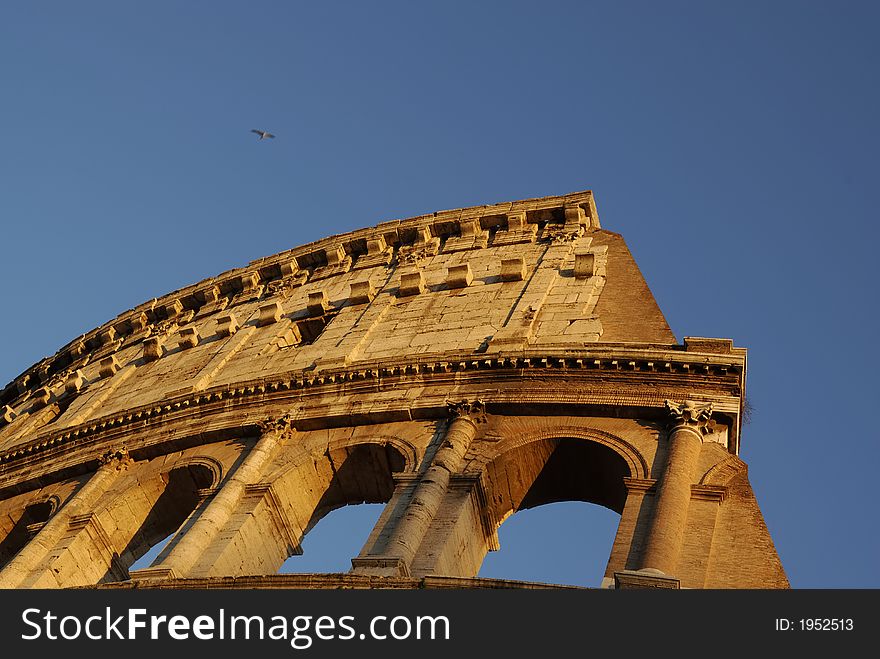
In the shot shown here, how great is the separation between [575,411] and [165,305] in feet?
59.9

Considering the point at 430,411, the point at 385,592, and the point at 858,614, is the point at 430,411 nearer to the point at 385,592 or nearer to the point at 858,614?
the point at 385,592

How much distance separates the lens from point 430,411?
25391 mm

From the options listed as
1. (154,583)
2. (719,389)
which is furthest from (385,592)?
(719,389)

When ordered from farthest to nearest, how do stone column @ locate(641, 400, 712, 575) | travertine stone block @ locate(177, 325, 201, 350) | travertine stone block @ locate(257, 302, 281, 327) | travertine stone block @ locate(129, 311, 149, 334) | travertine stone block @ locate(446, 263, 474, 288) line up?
travertine stone block @ locate(129, 311, 149, 334)
travertine stone block @ locate(177, 325, 201, 350)
travertine stone block @ locate(257, 302, 281, 327)
travertine stone block @ locate(446, 263, 474, 288)
stone column @ locate(641, 400, 712, 575)

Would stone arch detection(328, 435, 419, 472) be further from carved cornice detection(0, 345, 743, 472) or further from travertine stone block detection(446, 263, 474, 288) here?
travertine stone block detection(446, 263, 474, 288)

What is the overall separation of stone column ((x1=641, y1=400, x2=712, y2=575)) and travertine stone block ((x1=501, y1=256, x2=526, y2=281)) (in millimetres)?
7737

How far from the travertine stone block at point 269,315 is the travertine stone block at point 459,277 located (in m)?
5.03

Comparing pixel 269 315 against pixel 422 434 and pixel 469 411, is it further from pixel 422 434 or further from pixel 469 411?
pixel 469 411

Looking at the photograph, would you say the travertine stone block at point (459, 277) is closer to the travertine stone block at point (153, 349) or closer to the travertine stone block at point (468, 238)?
the travertine stone block at point (468, 238)

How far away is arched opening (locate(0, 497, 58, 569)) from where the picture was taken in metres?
29.2

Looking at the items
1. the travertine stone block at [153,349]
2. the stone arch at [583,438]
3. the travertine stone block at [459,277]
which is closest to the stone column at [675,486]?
the stone arch at [583,438]

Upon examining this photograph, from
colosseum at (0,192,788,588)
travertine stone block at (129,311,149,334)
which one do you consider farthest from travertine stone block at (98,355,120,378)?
travertine stone block at (129,311,149,334)

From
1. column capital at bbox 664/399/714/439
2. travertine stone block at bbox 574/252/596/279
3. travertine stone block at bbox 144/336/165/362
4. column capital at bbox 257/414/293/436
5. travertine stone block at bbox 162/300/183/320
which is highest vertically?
travertine stone block at bbox 162/300/183/320

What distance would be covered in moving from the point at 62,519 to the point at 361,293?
9.45 m
